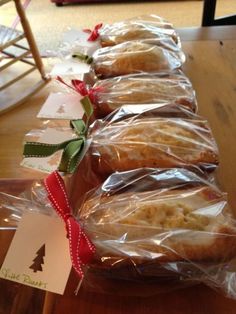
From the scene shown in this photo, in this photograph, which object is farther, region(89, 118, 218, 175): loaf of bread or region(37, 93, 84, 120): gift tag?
region(37, 93, 84, 120): gift tag

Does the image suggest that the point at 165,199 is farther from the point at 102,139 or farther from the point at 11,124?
the point at 11,124

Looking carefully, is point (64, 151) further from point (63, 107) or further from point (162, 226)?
point (63, 107)

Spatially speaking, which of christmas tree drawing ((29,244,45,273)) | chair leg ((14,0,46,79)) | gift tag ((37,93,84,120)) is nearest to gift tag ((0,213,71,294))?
christmas tree drawing ((29,244,45,273))

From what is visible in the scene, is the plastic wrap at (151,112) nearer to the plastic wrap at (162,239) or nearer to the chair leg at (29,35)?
the plastic wrap at (162,239)

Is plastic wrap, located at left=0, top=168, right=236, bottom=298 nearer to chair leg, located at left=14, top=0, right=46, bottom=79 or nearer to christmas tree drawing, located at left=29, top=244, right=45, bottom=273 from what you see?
christmas tree drawing, located at left=29, top=244, right=45, bottom=273

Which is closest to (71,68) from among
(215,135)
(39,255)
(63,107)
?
(63,107)

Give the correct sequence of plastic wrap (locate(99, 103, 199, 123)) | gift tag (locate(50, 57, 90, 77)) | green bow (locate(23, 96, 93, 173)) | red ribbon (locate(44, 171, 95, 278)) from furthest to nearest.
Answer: gift tag (locate(50, 57, 90, 77)), plastic wrap (locate(99, 103, 199, 123)), green bow (locate(23, 96, 93, 173)), red ribbon (locate(44, 171, 95, 278))
